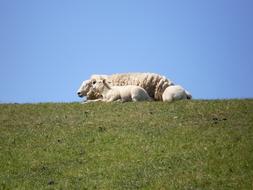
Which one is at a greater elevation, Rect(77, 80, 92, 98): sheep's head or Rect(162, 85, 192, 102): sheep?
Rect(77, 80, 92, 98): sheep's head

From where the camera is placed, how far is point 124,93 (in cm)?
3172

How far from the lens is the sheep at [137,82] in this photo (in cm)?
3347

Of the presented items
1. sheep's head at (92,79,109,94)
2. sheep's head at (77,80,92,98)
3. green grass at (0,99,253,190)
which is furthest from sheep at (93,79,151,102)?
green grass at (0,99,253,190)

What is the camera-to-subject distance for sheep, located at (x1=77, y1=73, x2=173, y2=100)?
110 ft

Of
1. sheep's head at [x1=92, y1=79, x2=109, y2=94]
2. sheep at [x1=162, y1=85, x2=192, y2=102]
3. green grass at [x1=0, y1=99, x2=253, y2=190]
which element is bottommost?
green grass at [x1=0, y1=99, x2=253, y2=190]

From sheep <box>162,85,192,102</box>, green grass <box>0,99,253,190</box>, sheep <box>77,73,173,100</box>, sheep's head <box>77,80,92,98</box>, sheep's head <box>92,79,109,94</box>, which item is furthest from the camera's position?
sheep's head <box>77,80,92,98</box>

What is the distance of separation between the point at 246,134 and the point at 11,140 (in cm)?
874

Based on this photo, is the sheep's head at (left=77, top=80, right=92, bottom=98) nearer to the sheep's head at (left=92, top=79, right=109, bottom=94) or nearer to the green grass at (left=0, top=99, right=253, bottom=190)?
the sheep's head at (left=92, top=79, right=109, bottom=94)

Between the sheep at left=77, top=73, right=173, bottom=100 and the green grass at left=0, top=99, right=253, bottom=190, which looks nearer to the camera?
the green grass at left=0, top=99, right=253, bottom=190

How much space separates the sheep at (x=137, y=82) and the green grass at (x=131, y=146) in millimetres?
4039

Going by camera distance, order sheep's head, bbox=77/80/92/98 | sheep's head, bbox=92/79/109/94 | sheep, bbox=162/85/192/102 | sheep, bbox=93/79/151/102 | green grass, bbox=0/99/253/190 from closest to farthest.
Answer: green grass, bbox=0/99/253/190 → sheep, bbox=162/85/192/102 → sheep, bbox=93/79/151/102 → sheep's head, bbox=92/79/109/94 → sheep's head, bbox=77/80/92/98

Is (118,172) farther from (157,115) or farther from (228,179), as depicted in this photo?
(157,115)

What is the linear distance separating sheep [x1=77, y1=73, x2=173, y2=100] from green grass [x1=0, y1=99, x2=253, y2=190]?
404 cm

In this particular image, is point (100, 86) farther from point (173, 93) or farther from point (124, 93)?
point (173, 93)
